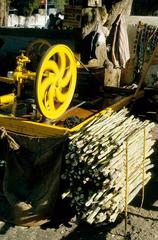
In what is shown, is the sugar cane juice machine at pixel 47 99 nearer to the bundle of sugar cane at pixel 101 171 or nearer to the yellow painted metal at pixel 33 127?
the yellow painted metal at pixel 33 127

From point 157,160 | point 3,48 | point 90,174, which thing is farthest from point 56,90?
point 3,48

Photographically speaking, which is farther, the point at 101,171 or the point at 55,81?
the point at 55,81

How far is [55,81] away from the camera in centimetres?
847

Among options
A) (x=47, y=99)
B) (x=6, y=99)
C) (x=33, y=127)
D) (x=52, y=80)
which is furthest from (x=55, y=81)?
(x=6, y=99)

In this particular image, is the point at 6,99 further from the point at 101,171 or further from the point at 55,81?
the point at 101,171

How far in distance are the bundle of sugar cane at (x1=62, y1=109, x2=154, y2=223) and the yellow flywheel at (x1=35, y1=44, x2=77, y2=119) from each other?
2.98 feet

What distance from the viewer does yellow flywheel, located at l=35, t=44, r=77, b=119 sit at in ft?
25.6

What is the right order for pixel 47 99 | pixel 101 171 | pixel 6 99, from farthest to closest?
pixel 6 99 < pixel 47 99 < pixel 101 171

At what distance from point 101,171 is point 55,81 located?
2399mm

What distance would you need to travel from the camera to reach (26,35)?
2306 cm

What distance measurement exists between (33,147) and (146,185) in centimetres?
246

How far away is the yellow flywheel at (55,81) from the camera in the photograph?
25.6 ft

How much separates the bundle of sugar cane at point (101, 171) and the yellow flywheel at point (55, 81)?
35.7 inches

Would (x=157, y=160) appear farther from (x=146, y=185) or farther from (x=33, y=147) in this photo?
(x=33, y=147)
